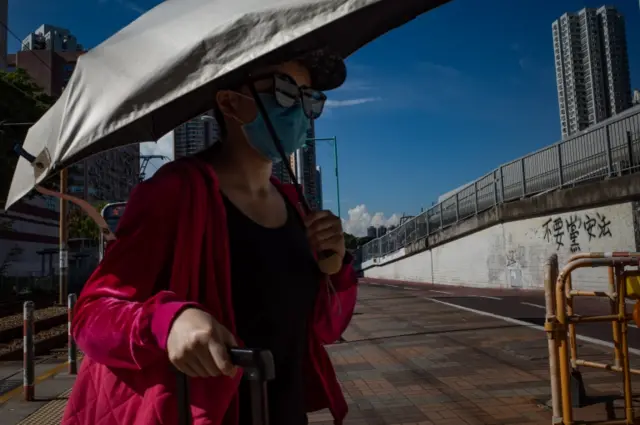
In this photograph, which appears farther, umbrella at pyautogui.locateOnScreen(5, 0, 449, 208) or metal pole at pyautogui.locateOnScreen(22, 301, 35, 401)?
metal pole at pyautogui.locateOnScreen(22, 301, 35, 401)

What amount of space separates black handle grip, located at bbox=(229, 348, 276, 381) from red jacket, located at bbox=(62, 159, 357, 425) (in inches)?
7.5

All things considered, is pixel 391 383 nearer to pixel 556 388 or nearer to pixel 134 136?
pixel 556 388

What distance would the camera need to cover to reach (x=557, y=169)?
17.6m

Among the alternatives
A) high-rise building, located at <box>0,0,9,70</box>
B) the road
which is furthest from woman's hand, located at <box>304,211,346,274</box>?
high-rise building, located at <box>0,0,9,70</box>

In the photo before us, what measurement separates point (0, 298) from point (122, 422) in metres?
24.8

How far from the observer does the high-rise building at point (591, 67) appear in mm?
26422

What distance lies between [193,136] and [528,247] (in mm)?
18418

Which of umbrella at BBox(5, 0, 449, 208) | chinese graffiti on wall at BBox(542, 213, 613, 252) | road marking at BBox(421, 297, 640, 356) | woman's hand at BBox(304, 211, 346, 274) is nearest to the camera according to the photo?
umbrella at BBox(5, 0, 449, 208)

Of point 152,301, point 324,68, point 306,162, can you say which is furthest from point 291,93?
point 306,162

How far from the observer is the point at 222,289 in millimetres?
1505

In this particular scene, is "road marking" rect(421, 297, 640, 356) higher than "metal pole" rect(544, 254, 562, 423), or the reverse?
"metal pole" rect(544, 254, 562, 423)

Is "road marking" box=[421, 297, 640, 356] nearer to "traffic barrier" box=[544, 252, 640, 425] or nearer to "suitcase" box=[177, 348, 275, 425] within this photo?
"traffic barrier" box=[544, 252, 640, 425]

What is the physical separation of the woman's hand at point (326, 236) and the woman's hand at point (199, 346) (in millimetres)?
671

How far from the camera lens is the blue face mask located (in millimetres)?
1731
